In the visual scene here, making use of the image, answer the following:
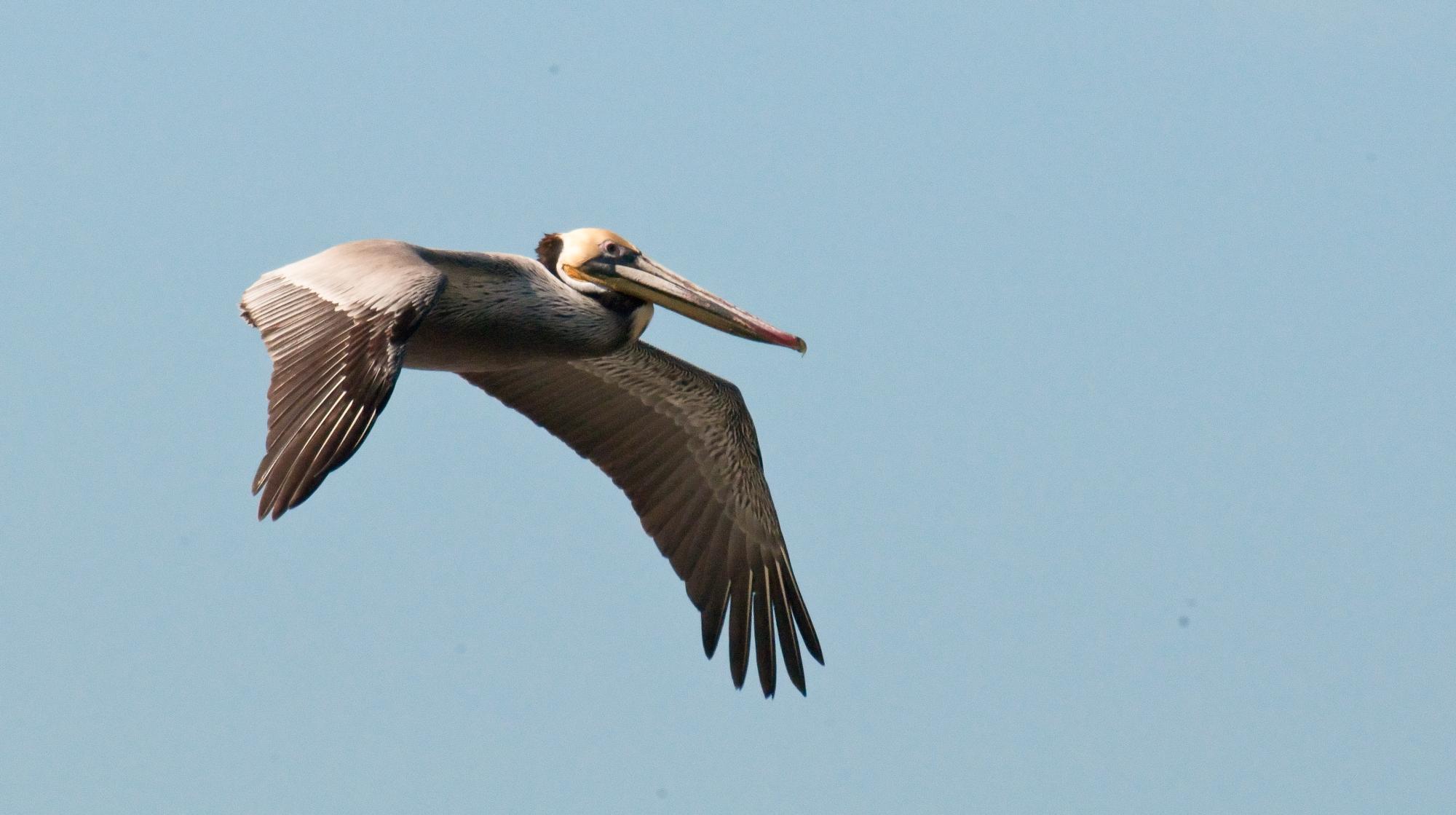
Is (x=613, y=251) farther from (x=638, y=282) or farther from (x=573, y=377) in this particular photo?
(x=573, y=377)

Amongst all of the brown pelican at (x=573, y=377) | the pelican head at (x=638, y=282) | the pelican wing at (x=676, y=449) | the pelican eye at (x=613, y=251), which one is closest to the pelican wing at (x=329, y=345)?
the brown pelican at (x=573, y=377)

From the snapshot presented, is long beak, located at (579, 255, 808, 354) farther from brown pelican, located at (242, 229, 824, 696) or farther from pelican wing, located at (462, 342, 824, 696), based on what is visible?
pelican wing, located at (462, 342, 824, 696)

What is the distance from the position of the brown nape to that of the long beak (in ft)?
1.10

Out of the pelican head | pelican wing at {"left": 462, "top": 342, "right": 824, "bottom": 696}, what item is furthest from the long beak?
pelican wing at {"left": 462, "top": 342, "right": 824, "bottom": 696}

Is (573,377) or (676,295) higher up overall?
(676,295)

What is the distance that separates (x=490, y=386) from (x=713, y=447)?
1.52 meters

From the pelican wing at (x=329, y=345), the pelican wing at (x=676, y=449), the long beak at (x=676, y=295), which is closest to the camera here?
the pelican wing at (x=329, y=345)

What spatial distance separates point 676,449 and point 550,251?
6.56ft

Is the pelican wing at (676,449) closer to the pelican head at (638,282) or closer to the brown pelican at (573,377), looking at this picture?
the brown pelican at (573,377)

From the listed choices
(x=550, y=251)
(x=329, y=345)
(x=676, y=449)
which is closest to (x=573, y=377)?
(x=676, y=449)

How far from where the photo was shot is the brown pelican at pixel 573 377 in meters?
8.26

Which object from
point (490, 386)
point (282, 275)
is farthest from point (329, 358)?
point (490, 386)

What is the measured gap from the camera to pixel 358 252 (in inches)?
378

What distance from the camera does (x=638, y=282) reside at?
10.8 meters
